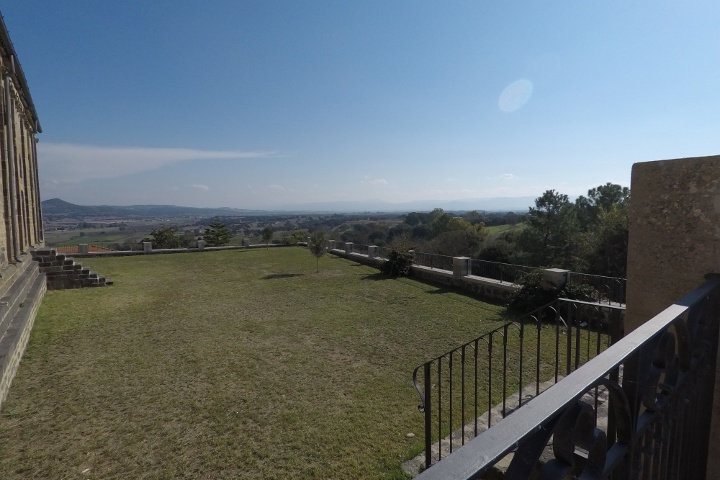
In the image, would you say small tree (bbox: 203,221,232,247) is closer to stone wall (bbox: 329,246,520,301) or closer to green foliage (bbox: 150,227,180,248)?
green foliage (bbox: 150,227,180,248)


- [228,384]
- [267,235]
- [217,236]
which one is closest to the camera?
[228,384]

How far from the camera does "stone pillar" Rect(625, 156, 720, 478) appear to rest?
5.43 ft

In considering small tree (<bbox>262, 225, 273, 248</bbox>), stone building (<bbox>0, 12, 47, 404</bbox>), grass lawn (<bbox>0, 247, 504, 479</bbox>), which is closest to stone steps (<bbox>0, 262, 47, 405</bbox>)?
stone building (<bbox>0, 12, 47, 404</bbox>)

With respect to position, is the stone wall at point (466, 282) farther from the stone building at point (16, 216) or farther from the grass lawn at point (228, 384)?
the stone building at point (16, 216)

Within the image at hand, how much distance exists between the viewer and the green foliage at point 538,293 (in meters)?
7.98

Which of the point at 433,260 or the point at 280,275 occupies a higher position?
the point at 433,260

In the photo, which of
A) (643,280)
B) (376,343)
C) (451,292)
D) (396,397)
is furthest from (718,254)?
(451,292)

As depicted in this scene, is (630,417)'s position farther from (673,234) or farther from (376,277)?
(376,277)

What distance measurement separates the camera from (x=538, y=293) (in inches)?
327

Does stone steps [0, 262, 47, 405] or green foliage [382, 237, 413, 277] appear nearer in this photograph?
stone steps [0, 262, 47, 405]

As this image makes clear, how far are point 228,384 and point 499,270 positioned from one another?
7625 millimetres

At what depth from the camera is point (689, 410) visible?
158 centimetres

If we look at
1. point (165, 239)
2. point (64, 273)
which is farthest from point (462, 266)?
point (165, 239)

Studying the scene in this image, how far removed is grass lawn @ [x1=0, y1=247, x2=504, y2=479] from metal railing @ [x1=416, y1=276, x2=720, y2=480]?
8.41 ft
